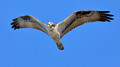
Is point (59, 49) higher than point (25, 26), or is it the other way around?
point (25, 26)

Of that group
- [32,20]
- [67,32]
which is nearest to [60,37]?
[67,32]

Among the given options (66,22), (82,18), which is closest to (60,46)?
(66,22)

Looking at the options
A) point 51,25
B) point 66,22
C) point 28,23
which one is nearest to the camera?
point 51,25

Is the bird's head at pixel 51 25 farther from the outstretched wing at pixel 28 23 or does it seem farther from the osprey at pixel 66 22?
the outstretched wing at pixel 28 23

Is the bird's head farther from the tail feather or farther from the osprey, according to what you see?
the tail feather

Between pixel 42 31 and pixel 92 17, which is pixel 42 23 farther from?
pixel 92 17

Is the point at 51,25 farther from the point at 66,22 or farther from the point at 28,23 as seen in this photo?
the point at 28,23

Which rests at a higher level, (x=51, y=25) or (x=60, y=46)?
(x=51, y=25)

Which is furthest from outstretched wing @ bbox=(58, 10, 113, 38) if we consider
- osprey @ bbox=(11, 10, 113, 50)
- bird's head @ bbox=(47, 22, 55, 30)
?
bird's head @ bbox=(47, 22, 55, 30)
